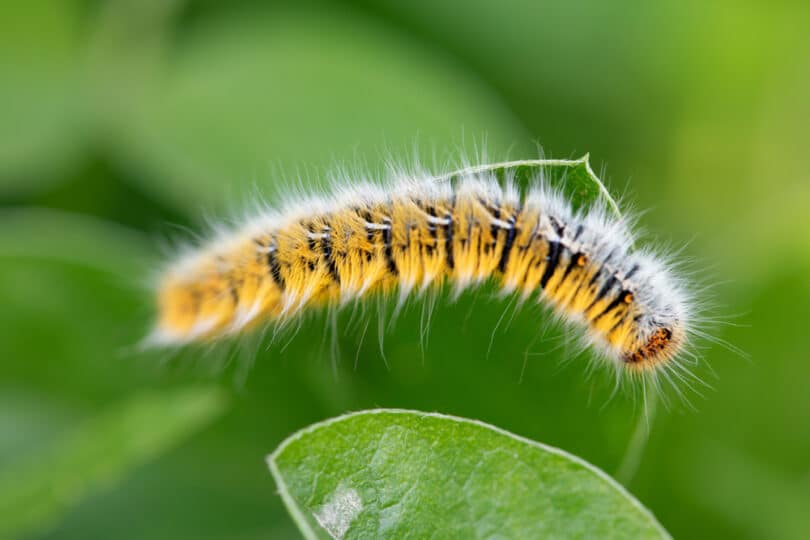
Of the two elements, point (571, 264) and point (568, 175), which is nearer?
point (568, 175)

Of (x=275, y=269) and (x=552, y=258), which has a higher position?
(x=275, y=269)

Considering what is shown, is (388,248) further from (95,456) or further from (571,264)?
(95,456)

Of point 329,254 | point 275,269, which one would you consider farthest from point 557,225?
point 275,269

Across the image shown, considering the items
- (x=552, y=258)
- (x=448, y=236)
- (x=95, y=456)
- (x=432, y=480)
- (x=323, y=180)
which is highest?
(x=323, y=180)

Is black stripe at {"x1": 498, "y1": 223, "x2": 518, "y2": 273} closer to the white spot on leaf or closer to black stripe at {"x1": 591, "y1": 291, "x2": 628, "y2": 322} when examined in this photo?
black stripe at {"x1": 591, "y1": 291, "x2": 628, "y2": 322}

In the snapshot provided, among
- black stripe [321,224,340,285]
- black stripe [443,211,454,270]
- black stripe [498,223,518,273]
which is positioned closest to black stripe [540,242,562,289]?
black stripe [498,223,518,273]
